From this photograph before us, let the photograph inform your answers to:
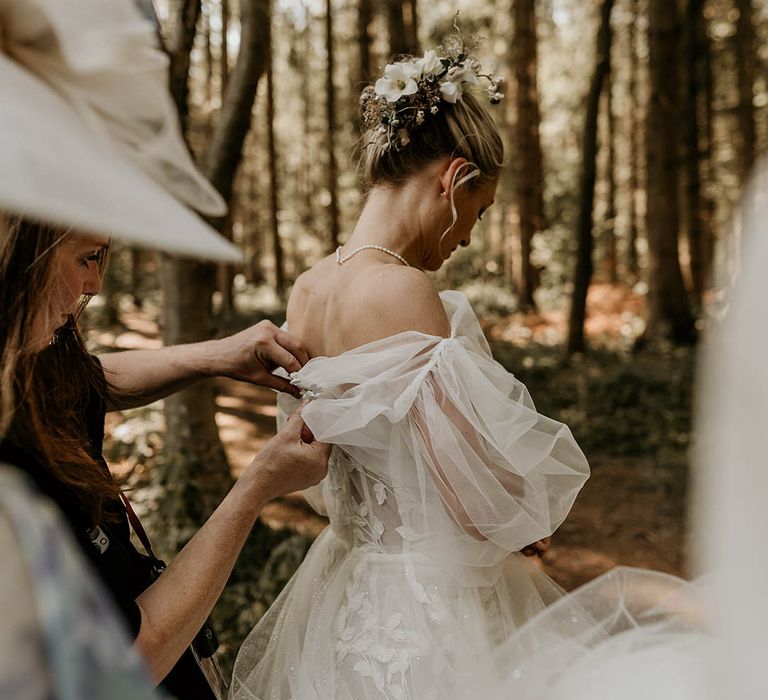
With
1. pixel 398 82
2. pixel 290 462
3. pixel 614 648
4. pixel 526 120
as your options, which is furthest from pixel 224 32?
pixel 614 648

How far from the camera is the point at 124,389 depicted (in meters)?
2.15

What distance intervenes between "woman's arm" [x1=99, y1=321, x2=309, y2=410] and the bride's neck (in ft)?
1.17

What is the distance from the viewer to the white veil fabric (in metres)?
0.72

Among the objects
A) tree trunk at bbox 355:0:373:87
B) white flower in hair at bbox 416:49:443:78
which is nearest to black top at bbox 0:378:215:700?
white flower in hair at bbox 416:49:443:78

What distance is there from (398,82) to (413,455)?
116 centimetres

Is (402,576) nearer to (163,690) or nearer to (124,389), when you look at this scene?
(163,690)

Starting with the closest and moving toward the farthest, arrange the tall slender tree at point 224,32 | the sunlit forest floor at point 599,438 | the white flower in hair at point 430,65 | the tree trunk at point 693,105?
the white flower in hair at point 430,65
the sunlit forest floor at point 599,438
the tree trunk at point 693,105
the tall slender tree at point 224,32

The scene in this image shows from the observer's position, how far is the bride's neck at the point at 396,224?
83.7 inches

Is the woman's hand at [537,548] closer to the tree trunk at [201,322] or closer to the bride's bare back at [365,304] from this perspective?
the bride's bare back at [365,304]

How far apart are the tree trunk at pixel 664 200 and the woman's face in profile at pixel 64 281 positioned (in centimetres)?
1120

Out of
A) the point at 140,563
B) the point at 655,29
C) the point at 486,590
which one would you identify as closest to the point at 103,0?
the point at 140,563

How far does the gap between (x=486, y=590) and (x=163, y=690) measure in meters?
0.89

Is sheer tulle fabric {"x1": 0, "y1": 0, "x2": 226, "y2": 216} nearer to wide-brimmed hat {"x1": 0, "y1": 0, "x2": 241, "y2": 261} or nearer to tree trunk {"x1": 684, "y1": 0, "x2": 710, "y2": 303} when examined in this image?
wide-brimmed hat {"x1": 0, "y1": 0, "x2": 241, "y2": 261}

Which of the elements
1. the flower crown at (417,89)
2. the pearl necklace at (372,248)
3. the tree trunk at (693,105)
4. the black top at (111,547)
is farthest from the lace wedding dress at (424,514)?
the tree trunk at (693,105)
